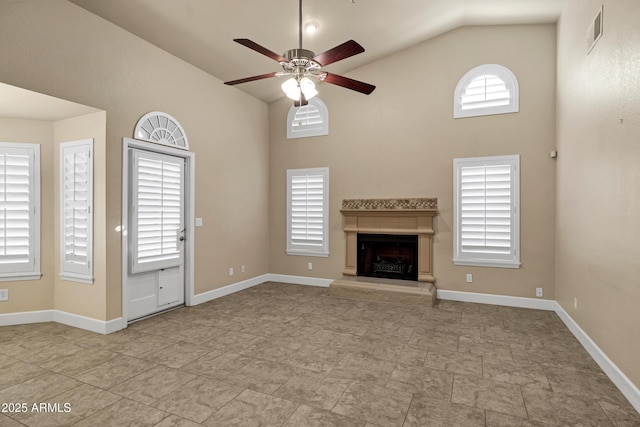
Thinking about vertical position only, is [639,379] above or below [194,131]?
below

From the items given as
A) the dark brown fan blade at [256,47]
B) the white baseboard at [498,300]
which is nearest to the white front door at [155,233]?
the dark brown fan blade at [256,47]

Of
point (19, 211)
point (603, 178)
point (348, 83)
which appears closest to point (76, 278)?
point (19, 211)

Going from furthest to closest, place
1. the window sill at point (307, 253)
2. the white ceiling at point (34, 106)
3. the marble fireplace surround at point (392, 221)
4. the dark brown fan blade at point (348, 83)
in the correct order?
the window sill at point (307, 253), the marble fireplace surround at point (392, 221), the white ceiling at point (34, 106), the dark brown fan blade at point (348, 83)

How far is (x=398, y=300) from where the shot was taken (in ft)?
Answer: 16.4

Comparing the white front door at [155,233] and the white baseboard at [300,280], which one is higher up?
the white front door at [155,233]

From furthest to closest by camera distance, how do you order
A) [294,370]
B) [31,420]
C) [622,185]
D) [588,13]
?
[588,13], [294,370], [622,185], [31,420]

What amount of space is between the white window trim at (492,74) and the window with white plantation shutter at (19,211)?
5916 mm

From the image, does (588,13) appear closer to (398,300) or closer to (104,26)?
(398,300)

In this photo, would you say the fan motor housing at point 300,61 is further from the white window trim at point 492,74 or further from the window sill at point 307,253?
the window sill at point 307,253

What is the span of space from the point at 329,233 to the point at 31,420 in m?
4.53

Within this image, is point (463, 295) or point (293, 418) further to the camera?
point (463, 295)

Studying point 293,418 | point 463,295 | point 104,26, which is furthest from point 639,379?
point 104,26

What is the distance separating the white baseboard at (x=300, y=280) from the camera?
6.14m

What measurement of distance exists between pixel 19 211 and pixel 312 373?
4105 mm
